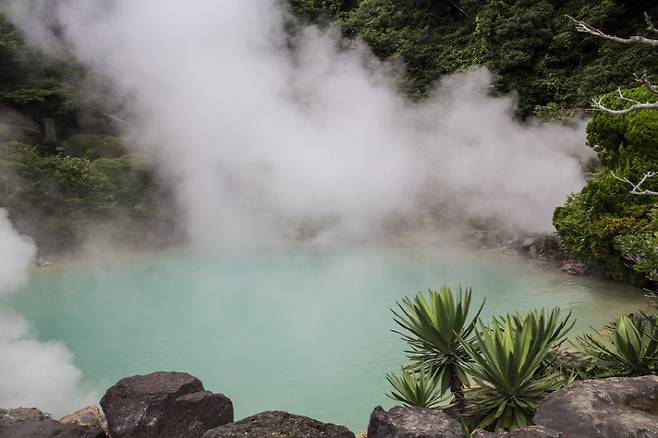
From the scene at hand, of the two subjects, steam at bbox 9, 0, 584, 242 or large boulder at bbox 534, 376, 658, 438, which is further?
steam at bbox 9, 0, 584, 242

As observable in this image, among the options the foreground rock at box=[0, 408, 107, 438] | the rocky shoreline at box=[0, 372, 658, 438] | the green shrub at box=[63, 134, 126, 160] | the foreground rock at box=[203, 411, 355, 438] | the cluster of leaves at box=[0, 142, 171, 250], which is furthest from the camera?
the green shrub at box=[63, 134, 126, 160]

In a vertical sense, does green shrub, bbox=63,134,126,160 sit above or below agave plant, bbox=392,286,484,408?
above

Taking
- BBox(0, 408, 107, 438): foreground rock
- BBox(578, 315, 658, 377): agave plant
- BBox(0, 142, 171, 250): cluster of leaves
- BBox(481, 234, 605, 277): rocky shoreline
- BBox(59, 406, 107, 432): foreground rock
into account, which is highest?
BBox(0, 142, 171, 250): cluster of leaves

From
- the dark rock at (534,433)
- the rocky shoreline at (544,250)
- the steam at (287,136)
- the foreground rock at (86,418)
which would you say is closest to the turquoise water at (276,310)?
the rocky shoreline at (544,250)

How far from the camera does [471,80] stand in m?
15.1

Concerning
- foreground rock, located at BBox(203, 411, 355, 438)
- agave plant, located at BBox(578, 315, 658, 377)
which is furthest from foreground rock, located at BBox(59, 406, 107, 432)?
agave plant, located at BBox(578, 315, 658, 377)

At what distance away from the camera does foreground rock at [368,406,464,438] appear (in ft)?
7.97

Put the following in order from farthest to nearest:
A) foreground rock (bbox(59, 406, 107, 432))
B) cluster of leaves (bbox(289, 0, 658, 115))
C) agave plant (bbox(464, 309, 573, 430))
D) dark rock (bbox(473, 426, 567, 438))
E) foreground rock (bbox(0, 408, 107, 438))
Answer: cluster of leaves (bbox(289, 0, 658, 115))
foreground rock (bbox(59, 406, 107, 432))
foreground rock (bbox(0, 408, 107, 438))
agave plant (bbox(464, 309, 573, 430))
dark rock (bbox(473, 426, 567, 438))

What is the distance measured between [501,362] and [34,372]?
16.2 ft

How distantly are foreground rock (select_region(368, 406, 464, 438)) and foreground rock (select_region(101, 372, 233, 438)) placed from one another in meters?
1.27

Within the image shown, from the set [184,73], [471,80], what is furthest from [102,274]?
[471,80]

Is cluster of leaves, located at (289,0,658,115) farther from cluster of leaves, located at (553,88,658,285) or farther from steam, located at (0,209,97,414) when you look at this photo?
steam, located at (0,209,97,414)

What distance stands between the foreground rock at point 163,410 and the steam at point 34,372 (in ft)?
5.79

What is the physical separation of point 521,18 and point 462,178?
230 inches
